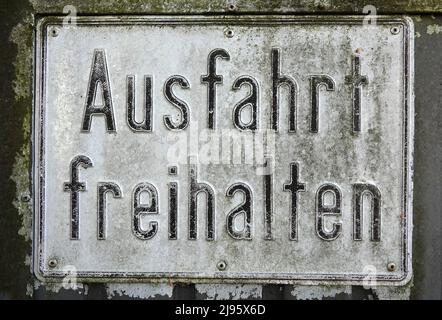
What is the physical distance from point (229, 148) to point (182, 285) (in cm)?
45

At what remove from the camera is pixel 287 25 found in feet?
6.18

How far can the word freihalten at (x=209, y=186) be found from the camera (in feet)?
6.12

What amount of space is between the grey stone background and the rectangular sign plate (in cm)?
4

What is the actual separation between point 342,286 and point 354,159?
1.28 feet

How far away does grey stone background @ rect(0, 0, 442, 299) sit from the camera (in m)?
1.88

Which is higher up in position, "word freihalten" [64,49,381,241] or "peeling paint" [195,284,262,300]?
"word freihalten" [64,49,381,241]

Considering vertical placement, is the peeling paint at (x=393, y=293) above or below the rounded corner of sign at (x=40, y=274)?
below

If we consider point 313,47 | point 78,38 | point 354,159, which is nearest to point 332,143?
point 354,159

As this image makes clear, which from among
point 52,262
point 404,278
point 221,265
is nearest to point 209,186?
point 221,265

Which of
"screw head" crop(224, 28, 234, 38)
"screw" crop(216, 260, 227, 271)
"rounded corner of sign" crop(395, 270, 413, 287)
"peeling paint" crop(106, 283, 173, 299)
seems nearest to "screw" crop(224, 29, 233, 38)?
"screw head" crop(224, 28, 234, 38)

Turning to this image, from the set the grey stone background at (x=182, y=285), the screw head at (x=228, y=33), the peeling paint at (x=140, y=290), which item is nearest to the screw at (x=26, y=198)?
the grey stone background at (x=182, y=285)

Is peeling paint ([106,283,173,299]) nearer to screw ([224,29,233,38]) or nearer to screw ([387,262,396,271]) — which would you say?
screw ([387,262,396,271])

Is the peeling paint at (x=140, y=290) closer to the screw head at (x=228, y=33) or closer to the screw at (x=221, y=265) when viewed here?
the screw at (x=221, y=265)
